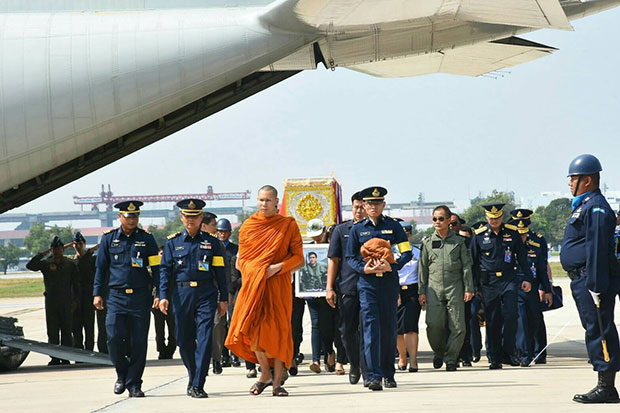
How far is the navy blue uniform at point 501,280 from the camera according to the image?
11.1 m

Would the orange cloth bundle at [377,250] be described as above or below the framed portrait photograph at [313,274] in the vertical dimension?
above

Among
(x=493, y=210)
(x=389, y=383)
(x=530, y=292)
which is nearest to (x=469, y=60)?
(x=493, y=210)

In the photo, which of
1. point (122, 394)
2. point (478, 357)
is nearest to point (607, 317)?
point (122, 394)

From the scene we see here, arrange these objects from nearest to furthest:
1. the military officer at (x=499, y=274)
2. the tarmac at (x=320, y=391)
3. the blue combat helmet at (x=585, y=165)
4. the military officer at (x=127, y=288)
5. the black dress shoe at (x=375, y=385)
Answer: the tarmac at (x=320, y=391), the blue combat helmet at (x=585, y=165), the black dress shoe at (x=375, y=385), the military officer at (x=127, y=288), the military officer at (x=499, y=274)

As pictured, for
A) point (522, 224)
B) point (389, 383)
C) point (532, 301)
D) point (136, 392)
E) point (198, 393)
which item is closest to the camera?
point (198, 393)

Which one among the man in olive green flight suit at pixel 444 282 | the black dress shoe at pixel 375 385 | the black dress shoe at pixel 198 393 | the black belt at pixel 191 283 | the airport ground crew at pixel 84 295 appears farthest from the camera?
the airport ground crew at pixel 84 295

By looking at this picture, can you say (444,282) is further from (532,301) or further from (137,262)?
(137,262)

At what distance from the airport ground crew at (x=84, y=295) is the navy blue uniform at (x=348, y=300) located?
5.54m

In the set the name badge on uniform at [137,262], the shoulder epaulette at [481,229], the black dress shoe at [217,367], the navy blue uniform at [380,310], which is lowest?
the black dress shoe at [217,367]

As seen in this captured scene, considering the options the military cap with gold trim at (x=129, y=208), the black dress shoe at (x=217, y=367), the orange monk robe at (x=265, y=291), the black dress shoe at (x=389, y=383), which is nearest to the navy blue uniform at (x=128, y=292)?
the military cap with gold trim at (x=129, y=208)

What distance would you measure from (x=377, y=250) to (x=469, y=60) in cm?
793

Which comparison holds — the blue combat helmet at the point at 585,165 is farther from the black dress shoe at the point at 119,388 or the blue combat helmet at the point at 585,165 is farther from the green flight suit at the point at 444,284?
the black dress shoe at the point at 119,388

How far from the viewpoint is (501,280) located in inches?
438

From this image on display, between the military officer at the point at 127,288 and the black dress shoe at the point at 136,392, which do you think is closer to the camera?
the black dress shoe at the point at 136,392
